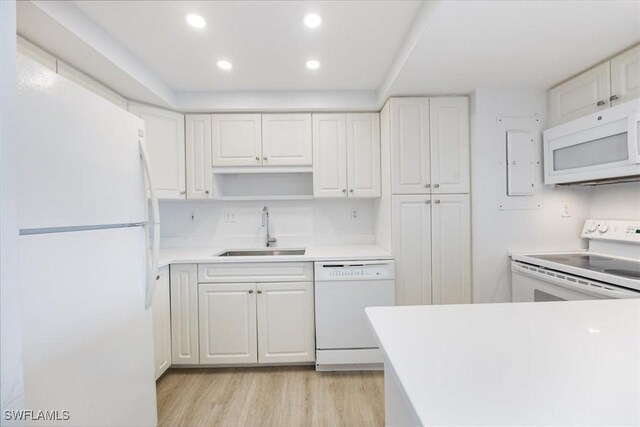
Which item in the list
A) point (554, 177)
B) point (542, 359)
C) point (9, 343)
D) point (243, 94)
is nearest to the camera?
point (9, 343)

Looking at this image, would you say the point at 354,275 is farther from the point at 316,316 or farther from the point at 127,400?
the point at 127,400

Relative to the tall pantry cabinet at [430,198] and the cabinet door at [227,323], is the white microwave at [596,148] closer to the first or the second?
the tall pantry cabinet at [430,198]

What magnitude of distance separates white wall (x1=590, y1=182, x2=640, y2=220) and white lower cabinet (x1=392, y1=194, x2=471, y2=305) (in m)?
0.89

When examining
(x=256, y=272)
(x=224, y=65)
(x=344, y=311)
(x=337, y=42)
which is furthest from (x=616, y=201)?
(x=224, y=65)

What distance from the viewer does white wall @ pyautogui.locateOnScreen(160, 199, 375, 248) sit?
2.84 meters

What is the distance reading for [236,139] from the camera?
257cm

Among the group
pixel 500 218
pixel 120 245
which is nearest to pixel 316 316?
pixel 120 245

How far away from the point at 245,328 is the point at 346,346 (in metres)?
0.80

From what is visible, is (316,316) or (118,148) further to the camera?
(316,316)

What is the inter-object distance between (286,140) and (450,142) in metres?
1.38

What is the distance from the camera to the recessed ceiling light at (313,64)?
6.67 ft

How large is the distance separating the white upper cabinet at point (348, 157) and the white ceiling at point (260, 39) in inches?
13.8

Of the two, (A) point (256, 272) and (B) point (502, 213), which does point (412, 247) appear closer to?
(B) point (502, 213)

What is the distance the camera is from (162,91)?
89.1 inches
